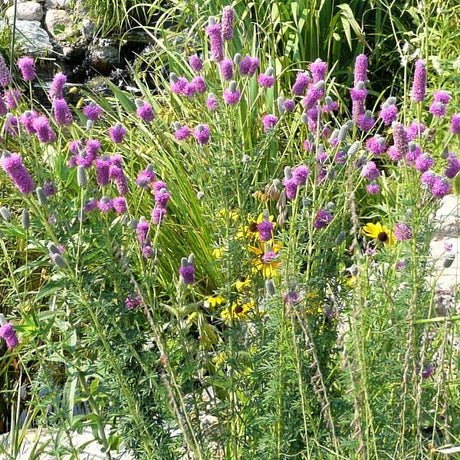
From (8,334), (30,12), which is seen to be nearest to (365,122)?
(8,334)

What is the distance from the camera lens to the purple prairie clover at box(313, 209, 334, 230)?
1.91m

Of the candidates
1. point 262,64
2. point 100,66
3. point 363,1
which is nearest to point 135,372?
point 262,64

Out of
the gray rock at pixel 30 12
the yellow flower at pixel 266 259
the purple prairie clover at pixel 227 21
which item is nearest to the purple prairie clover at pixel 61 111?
the purple prairie clover at pixel 227 21

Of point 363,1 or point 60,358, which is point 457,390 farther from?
point 363,1

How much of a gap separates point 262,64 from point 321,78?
7.12 ft

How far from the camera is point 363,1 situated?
16.8ft

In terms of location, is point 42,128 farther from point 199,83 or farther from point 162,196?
point 199,83

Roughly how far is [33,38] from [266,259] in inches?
289

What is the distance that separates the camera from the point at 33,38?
339 inches

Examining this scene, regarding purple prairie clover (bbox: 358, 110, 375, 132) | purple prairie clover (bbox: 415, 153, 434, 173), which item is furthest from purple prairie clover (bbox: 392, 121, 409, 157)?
purple prairie clover (bbox: 358, 110, 375, 132)

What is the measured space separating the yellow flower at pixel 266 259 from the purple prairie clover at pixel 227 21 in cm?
55

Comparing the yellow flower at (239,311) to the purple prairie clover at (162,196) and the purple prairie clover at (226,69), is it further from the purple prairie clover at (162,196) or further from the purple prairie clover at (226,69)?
the purple prairie clover at (226,69)

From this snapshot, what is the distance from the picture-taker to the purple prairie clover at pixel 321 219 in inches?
75.3

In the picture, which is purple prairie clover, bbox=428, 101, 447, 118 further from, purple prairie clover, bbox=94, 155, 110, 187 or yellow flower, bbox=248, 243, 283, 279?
purple prairie clover, bbox=94, 155, 110, 187
